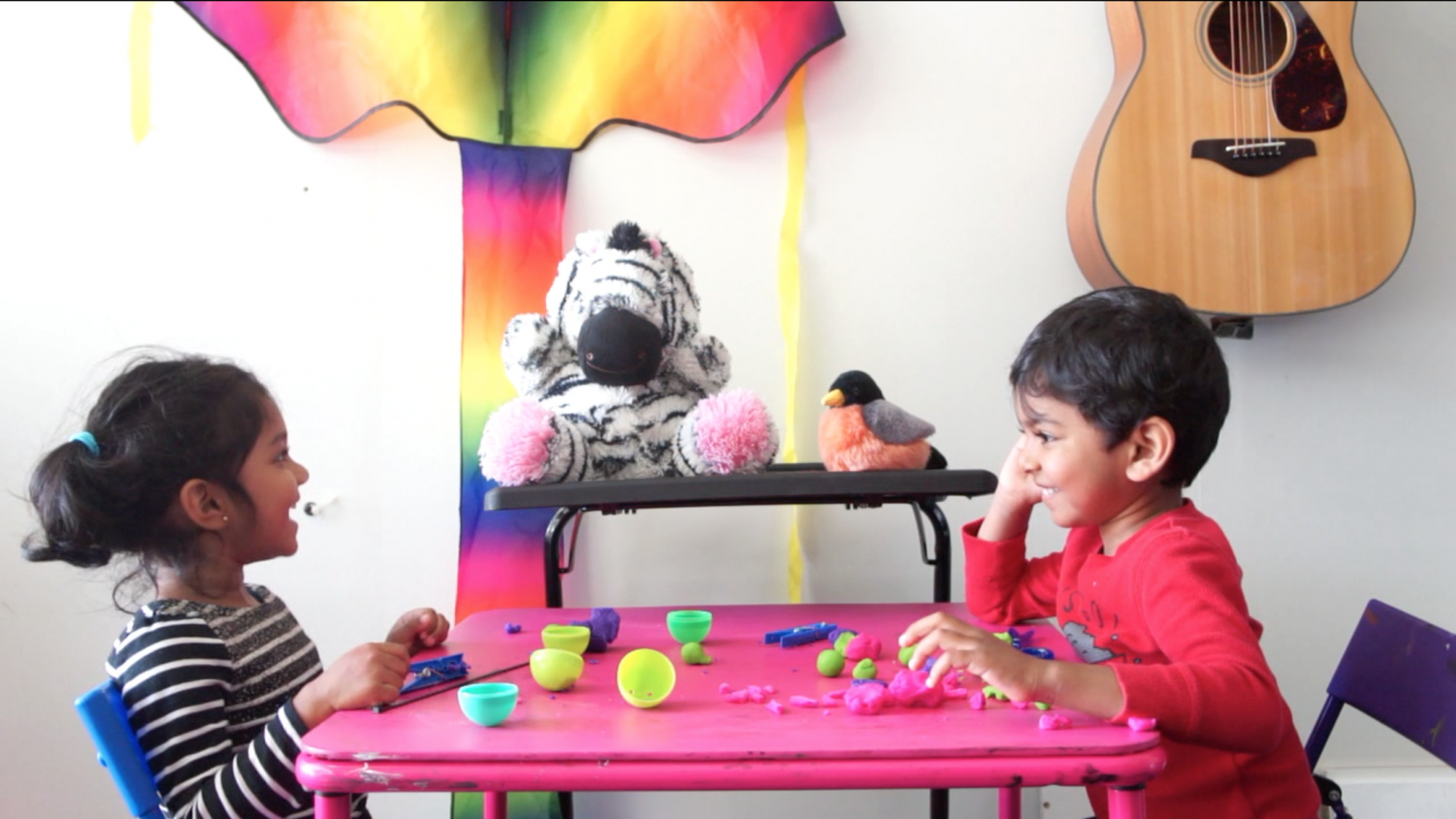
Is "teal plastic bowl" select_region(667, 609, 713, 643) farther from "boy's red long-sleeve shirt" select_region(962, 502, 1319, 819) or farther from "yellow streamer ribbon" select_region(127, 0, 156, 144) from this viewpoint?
"yellow streamer ribbon" select_region(127, 0, 156, 144)

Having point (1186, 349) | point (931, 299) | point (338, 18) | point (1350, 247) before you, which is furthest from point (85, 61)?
point (1350, 247)

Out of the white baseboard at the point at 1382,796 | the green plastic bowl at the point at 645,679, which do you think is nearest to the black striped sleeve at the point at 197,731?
the green plastic bowl at the point at 645,679

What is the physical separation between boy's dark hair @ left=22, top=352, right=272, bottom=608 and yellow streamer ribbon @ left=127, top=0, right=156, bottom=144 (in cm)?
60

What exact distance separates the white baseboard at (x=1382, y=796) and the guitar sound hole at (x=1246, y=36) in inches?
36.5

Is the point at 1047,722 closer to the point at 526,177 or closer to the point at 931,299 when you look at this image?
the point at 931,299

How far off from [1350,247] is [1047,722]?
0.97 m

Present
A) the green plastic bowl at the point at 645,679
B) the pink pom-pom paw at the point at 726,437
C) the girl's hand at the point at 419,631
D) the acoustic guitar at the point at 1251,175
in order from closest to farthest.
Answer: the green plastic bowl at the point at 645,679
the girl's hand at the point at 419,631
the pink pom-pom paw at the point at 726,437
the acoustic guitar at the point at 1251,175

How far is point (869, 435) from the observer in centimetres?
113

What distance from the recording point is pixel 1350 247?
135 cm

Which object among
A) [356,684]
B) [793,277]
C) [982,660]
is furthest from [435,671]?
[793,277]

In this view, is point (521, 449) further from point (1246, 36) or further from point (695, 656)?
point (1246, 36)

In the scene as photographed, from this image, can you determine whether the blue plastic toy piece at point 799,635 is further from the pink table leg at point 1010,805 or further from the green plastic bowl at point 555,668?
the pink table leg at point 1010,805

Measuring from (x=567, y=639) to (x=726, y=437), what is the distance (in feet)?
0.98

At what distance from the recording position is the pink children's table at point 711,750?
0.62m
